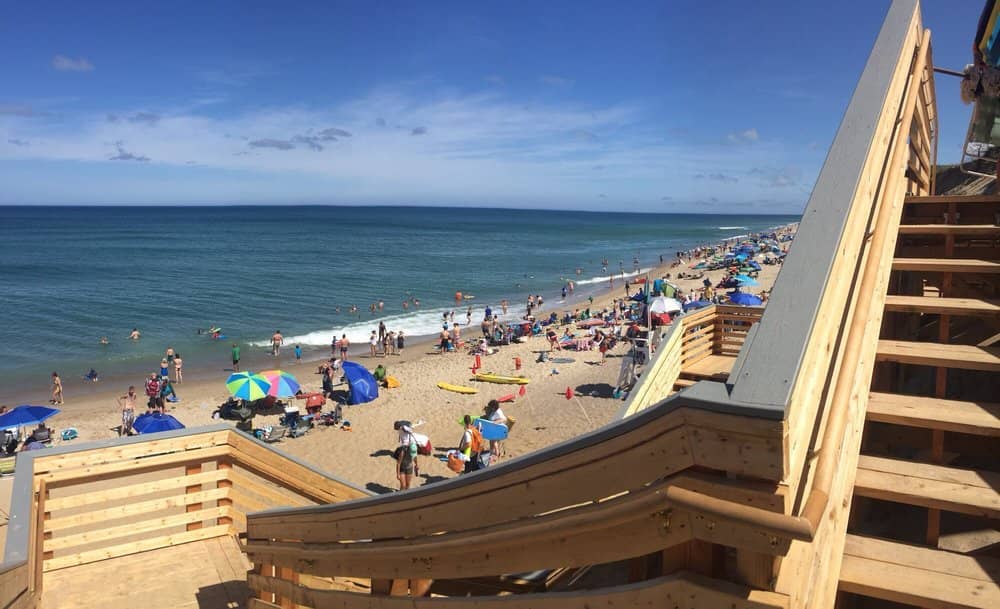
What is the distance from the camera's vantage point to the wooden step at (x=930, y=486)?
2.54 m

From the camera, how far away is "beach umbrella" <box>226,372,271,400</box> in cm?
1748

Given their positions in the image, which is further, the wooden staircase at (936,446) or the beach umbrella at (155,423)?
the beach umbrella at (155,423)

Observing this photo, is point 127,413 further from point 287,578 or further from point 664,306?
point 287,578

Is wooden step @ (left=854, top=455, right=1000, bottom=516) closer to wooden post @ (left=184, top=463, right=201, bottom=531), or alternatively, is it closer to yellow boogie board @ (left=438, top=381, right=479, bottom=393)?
wooden post @ (left=184, top=463, right=201, bottom=531)

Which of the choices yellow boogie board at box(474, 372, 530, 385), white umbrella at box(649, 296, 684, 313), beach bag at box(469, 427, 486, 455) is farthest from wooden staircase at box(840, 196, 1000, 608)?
yellow boogie board at box(474, 372, 530, 385)

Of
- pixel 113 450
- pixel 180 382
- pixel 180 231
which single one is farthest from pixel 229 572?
pixel 180 231

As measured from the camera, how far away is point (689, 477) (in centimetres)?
136

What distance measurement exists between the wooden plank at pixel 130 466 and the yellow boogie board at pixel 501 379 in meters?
17.1

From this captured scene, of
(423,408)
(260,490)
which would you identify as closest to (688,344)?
(260,490)

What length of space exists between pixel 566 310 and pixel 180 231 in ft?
322

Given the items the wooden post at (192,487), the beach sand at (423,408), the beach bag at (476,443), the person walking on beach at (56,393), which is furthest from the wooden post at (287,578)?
the person walking on beach at (56,393)

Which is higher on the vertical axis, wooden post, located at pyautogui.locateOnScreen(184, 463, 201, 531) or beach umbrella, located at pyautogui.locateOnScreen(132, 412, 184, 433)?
wooden post, located at pyautogui.locateOnScreen(184, 463, 201, 531)

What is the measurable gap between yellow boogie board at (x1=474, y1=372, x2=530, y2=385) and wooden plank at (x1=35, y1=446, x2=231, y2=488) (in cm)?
1709

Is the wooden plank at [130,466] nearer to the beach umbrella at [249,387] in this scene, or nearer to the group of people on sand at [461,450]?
the group of people on sand at [461,450]
